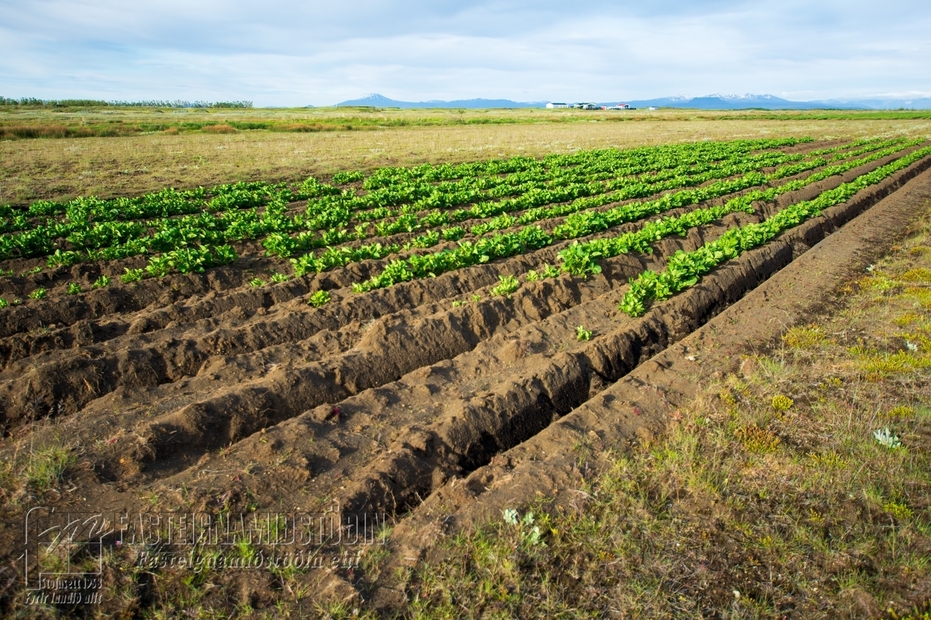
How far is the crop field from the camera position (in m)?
4.55

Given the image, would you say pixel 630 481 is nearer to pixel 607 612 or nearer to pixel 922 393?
pixel 607 612

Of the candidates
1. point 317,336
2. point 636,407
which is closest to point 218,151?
point 317,336

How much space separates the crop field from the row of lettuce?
0.08 meters

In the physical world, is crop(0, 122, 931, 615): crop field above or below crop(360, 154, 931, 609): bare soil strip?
above

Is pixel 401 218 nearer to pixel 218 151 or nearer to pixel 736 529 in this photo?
pixel 736 529

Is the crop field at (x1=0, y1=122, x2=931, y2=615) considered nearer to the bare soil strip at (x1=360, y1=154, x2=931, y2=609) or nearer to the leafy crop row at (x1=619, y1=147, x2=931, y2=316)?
the leafy crop row at (x1=619, y1=147, x2=931, y2=316)

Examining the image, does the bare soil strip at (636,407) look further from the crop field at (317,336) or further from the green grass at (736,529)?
the crop field at (317,336)

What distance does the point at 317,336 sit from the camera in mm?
7254

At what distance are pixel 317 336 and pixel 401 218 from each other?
266 inches

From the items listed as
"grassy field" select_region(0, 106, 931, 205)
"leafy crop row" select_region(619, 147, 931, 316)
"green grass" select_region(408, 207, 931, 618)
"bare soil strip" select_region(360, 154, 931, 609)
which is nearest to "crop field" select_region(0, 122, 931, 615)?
"leafy crop row" select_region(619, 147, 931, 316)

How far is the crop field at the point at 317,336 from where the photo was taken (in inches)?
179

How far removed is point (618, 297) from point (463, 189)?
10.3 meters

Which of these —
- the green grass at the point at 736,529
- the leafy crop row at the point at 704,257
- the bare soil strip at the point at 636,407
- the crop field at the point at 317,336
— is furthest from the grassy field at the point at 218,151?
the green grass at the point at 736,529

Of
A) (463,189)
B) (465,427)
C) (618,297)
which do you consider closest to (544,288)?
(618,297)
